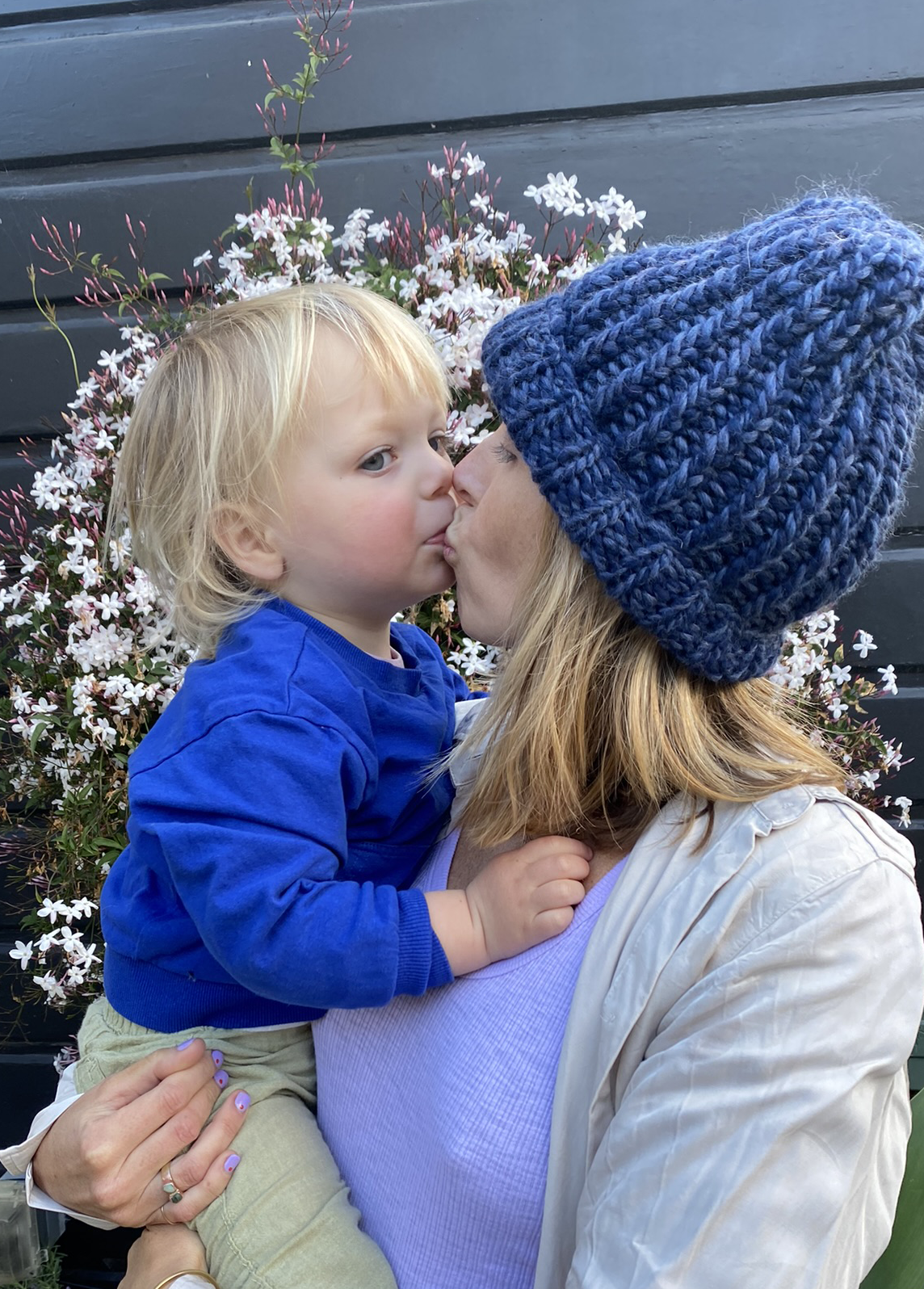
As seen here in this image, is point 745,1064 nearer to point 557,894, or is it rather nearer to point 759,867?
point 759,867

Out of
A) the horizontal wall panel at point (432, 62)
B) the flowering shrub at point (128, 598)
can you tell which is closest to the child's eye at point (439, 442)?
the flowering shrub at point (128, 598)

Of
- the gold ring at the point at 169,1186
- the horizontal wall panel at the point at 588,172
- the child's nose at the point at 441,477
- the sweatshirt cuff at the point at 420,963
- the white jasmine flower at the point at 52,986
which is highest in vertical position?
the horizontal wall panel at the point at 588,172

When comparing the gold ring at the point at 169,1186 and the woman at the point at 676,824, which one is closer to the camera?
the woman at the point at 676,824

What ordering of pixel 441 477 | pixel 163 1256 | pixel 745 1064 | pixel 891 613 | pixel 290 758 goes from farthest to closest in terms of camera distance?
pixel 891 613 < pixel 441 477 < pixel 163 1256 < pixel 290 758 < pixel 745 1064

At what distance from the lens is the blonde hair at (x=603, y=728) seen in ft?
4.15

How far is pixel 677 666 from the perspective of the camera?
131 cm

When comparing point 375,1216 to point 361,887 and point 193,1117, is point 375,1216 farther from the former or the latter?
point 361,887

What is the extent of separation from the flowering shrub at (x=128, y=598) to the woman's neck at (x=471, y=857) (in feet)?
2.46

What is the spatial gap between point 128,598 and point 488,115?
6.67 ft

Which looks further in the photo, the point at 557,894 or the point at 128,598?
the point at 128,598

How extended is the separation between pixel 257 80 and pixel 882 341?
111 inches

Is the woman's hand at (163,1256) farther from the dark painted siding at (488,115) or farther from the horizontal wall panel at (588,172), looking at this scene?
the horizontal wall panel at (588,172)

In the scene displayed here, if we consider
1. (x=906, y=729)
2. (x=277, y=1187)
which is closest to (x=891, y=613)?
(x=906, y=729)

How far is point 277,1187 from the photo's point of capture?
A: 1.43 m
